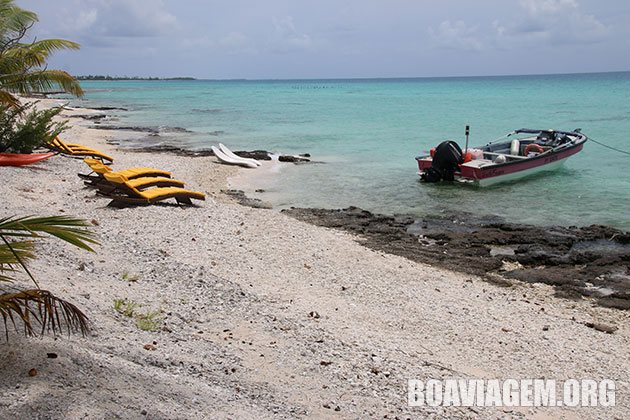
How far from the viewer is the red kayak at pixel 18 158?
1503 cm

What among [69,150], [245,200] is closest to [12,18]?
[245,200]

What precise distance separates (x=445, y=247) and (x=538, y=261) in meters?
1.98

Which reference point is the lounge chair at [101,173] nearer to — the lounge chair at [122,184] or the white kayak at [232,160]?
the lounge chair at [122,184]

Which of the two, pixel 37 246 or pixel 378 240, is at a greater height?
pixel 37 246

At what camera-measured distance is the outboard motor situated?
19.6 m

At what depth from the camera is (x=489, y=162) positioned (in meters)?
19.7

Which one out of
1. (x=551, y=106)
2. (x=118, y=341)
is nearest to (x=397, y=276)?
(x=118, y=341)

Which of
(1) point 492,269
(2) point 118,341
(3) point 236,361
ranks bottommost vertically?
(1) point 492,269

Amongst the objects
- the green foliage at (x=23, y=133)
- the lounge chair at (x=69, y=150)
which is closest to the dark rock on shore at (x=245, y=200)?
the lounge chair at (x=69, y=150)

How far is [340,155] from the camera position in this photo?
1085 inches

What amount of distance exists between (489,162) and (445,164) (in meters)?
1.61

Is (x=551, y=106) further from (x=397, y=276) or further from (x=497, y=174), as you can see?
(x=397, y=276)

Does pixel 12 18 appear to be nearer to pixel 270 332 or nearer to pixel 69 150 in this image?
pixel 270 332

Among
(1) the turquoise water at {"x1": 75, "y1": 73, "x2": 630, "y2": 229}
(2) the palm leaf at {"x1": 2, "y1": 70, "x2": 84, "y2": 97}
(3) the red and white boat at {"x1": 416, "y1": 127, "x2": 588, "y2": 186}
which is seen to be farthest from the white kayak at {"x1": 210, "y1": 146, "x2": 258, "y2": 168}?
(2) the palm leaf at {"x1": 2, "y1": 70, "x2": 84, "y2": 97}
